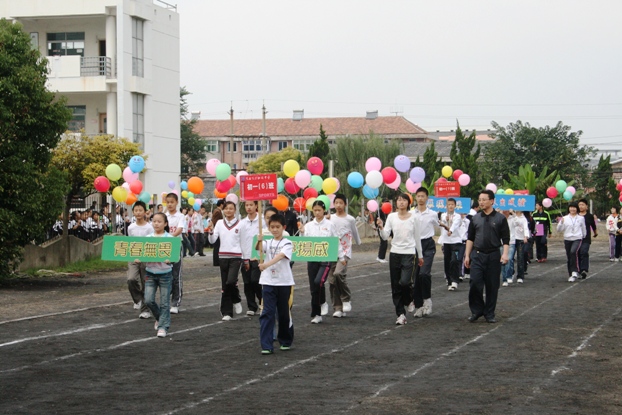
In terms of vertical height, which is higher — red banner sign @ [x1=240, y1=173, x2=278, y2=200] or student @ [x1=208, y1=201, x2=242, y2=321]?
red banner sign @ [x1=240, y1=173, x2=278, y2=200]

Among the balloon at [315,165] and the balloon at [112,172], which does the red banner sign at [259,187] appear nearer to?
the balloon at [112,172]

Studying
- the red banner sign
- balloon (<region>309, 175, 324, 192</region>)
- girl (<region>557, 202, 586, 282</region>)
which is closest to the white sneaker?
the red banner sign

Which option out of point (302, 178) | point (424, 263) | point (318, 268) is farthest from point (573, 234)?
point (318, 268)

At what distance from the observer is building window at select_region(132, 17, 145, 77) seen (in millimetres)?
47594

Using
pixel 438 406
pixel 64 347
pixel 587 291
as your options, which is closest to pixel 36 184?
pixel 64 347

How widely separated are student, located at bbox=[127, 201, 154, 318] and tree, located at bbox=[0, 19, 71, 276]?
611 cm

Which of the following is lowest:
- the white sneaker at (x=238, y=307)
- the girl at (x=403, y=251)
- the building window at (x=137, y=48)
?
the white sneaker at (x=238, y=307)

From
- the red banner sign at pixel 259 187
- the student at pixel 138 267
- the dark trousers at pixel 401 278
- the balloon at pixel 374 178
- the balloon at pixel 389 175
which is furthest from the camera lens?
the balloon at pixel 389 175

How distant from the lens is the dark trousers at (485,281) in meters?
14.7

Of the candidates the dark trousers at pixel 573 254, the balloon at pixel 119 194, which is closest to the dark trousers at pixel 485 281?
the dark trousers at pixel 573 254

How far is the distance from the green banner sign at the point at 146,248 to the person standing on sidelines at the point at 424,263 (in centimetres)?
366

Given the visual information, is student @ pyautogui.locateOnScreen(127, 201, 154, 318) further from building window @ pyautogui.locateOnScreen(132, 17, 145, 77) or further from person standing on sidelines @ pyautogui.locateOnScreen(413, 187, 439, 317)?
building window @ pyautogui.locateOnScreen(132, 17, 145, 77)

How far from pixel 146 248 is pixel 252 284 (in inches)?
100

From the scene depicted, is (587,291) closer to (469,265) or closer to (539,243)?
(469,265)
